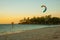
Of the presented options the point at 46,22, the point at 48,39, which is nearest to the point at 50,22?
the point at 46,22

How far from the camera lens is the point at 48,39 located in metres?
20.4

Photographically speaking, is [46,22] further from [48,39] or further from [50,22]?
[48,39]

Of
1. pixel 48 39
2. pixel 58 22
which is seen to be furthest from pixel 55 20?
pixel 48 39

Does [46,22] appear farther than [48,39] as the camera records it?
Yes

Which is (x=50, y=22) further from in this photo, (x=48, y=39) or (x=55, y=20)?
(x=48, y=39)

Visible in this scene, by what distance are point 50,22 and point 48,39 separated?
148 meters

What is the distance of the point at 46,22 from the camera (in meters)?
171

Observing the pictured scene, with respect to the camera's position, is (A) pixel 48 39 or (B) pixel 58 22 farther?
(B) pixel 58 22

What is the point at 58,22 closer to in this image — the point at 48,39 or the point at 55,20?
the point at 55,20

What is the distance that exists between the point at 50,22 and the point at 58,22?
8797mm

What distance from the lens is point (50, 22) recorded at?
168 m

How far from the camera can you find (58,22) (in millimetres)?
160875

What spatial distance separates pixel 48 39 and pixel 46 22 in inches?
5933

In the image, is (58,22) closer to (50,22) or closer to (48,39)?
(50,22)
